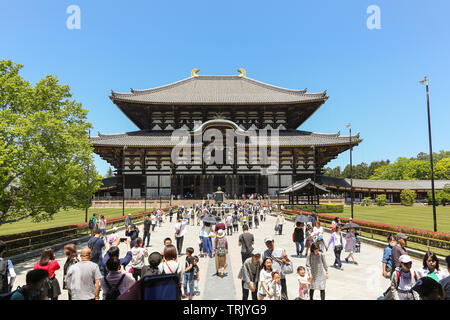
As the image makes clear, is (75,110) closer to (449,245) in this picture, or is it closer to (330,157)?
(449,245)

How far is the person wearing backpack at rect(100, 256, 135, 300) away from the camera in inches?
185

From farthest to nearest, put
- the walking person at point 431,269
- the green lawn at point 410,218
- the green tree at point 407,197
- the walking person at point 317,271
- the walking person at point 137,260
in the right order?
1. the green tree at point 407,197
2. the green lawn at point 410,218
3. the walking person at point 137,260
4. the walking person at point 317,271
5. the walking person at point 431,269

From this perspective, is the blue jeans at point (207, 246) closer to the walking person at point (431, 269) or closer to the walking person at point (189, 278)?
the walking person at point (189, 278)

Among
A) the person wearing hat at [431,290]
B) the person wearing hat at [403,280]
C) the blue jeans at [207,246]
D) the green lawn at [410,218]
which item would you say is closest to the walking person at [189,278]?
the person wearing hat at [403,280]

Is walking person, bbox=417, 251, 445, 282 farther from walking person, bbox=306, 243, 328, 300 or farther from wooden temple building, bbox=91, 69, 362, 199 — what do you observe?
wooden temple building, bbox=91, 69, 362, 199

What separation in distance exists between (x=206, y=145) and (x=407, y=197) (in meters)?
36.3

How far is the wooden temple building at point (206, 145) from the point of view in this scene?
4444 centimetres

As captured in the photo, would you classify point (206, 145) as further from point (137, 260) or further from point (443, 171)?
point (443, 171)

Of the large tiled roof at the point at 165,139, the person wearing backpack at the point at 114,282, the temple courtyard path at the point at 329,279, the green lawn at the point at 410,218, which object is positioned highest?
the large tiled roof at the point at 165,139

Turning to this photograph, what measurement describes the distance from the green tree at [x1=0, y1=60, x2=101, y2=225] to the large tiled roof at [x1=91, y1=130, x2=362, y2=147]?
27.8 meters

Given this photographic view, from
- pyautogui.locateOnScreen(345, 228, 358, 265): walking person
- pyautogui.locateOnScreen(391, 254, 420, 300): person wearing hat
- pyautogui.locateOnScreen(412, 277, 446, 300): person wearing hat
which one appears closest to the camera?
pyautogui.locateOnScreen(412, 277, 446, 300): person wearing hat

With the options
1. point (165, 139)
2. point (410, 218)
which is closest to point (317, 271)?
point (410, 218)

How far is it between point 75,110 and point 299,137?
3753cm

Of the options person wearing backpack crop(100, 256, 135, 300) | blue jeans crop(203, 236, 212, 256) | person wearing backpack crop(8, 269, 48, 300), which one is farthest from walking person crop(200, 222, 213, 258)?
person wearing backpack crop(8, 269, 48, 300)
